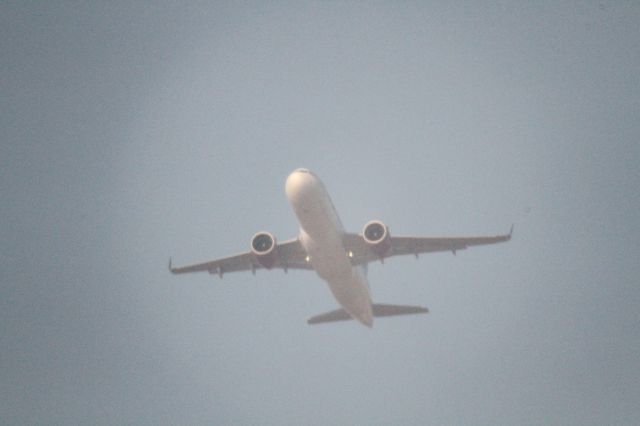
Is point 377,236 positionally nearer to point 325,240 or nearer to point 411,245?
point 325,240

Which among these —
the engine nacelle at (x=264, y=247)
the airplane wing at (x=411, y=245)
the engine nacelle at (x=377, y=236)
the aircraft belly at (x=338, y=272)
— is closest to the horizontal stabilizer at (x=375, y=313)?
the aircraft belly at (x=338, y=272)

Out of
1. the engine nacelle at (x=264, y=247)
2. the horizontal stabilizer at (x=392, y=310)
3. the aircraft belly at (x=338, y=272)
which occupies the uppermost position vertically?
the engine nacelle at (x=264, y=247)

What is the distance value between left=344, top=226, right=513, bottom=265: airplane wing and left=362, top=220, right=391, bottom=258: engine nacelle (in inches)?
50.8

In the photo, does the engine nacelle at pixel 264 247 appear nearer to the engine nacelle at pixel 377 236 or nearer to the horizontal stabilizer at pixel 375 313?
the engine nacelle at pixel 377 236

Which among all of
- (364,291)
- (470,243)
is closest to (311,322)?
(364,291)

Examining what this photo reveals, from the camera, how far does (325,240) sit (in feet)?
92.4

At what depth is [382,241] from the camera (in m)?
28.5

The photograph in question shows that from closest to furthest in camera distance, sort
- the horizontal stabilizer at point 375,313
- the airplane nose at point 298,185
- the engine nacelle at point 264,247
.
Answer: the airplane nose at point 298,185
the engine nacelle at point 264,247
the horizontal stabilizer at point 375,313

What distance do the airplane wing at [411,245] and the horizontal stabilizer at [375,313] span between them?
4.26 meters

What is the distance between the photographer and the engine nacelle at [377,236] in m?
28.5

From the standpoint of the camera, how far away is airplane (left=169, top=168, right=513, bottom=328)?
1064 inches

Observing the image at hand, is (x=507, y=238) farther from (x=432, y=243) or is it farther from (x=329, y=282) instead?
(x=329, y=282)

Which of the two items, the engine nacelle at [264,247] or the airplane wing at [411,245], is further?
the airplane wing at [411,245]

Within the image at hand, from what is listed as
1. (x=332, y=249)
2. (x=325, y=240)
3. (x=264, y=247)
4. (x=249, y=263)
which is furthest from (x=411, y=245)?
(x=249, y=263)
